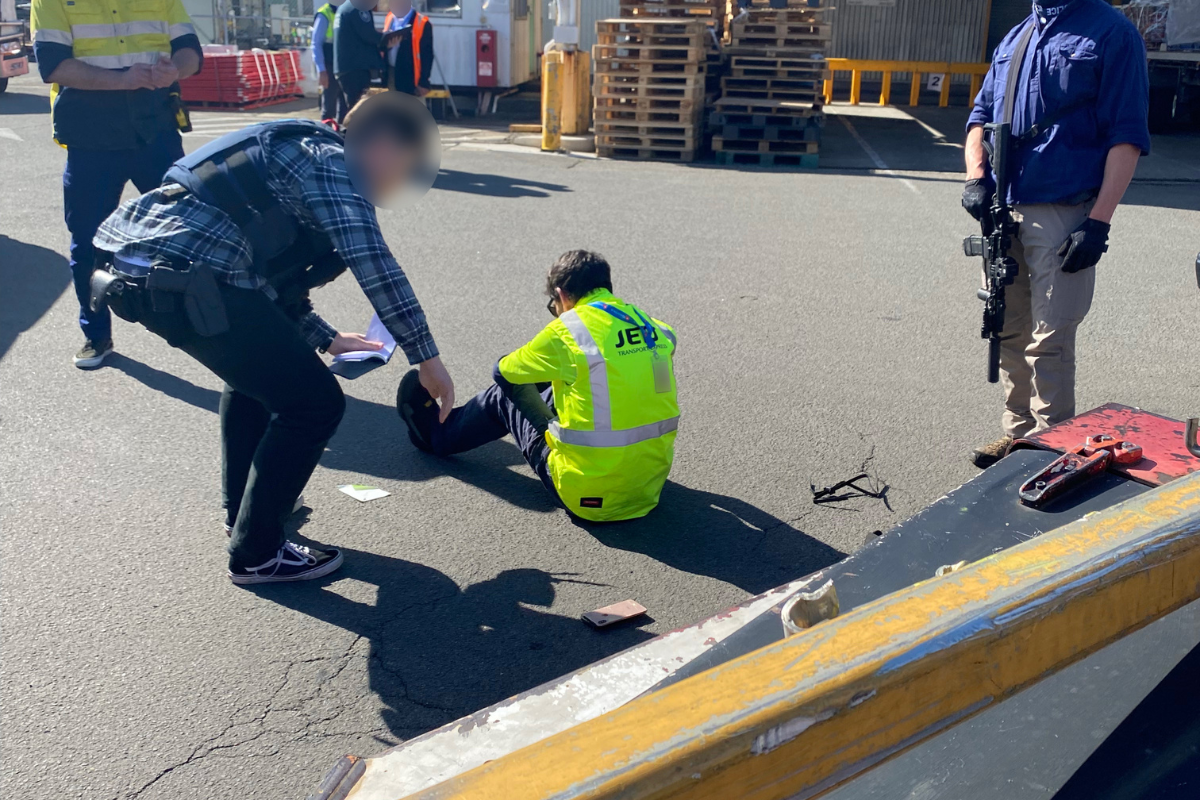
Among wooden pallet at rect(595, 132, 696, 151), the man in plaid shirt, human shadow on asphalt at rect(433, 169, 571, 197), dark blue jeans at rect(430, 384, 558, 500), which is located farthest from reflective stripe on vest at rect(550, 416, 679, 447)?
wooden pallet at rect(595, 132, 696, 151)

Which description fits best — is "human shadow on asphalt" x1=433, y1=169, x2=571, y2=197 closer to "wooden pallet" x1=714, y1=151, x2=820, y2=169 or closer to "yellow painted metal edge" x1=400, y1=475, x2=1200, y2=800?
"wooden pallet" x1=714, y1=151, x2=820, y2=169

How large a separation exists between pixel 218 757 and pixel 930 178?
36.4 feet

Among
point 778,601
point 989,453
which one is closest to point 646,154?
point 989,453

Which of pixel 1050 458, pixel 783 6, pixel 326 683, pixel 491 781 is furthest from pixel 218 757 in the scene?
pixel 783 6

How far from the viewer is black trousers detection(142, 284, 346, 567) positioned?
10.9ft

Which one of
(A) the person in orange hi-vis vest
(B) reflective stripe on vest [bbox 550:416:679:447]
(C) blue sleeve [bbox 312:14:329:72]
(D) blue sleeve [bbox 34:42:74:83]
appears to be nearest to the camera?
(B) reflective stripe on vest [bbox 550:416:679:447]

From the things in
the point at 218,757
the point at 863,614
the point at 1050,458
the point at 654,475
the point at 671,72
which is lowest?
the point at 218,757

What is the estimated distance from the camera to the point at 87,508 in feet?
13.8

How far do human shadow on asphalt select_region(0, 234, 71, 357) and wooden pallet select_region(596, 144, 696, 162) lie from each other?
6956 mm

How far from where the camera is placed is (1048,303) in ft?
14.5

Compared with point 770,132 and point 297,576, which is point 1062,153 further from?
point 770,132

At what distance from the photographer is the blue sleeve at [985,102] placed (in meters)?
4.59

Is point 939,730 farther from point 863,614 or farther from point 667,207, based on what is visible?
point 667,207

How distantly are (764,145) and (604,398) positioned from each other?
9.53 meters
